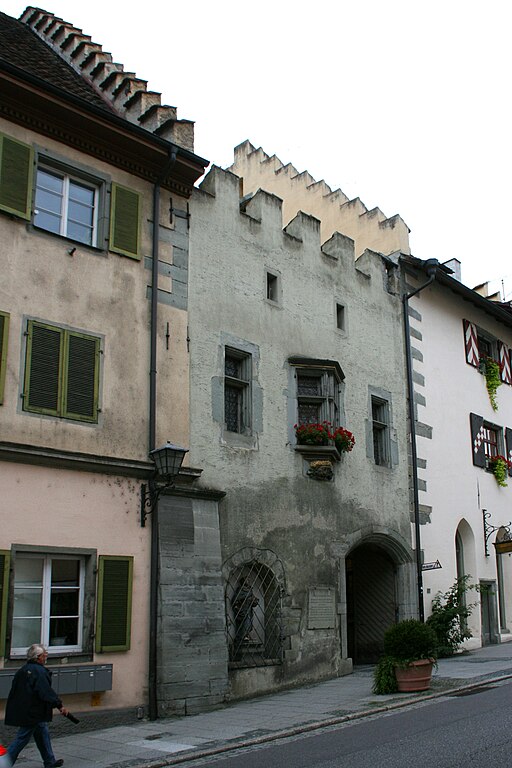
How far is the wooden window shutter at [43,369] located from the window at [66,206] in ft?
5.79

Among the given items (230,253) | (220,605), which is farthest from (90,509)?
(230,253)

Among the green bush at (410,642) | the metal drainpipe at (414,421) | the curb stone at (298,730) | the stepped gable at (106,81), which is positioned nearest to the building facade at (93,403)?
the stepped gable at (106,81)

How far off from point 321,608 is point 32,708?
7.99m

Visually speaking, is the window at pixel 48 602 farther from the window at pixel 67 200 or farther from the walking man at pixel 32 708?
the window at pixel 67 200

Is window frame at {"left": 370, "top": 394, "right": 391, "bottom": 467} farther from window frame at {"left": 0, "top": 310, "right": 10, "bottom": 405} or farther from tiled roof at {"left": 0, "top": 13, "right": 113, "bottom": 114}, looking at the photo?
window frame at {"left": 0, "top": 310, "right": 10, "bottom": 405}

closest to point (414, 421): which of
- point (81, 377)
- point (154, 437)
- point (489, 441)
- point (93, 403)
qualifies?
point (489, 441)

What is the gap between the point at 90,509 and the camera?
1281cm

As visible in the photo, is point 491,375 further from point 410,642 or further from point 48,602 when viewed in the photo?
point 48,602

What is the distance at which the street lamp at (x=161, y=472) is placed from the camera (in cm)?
1315

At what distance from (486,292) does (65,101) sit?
63.5 ft

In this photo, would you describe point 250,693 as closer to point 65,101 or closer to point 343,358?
point 343,358

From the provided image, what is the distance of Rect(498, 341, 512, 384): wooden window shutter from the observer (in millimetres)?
25469

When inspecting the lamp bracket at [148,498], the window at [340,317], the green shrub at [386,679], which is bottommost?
the green shrub at [386,679]

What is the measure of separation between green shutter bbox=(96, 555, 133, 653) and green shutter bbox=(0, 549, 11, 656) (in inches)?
58.6
